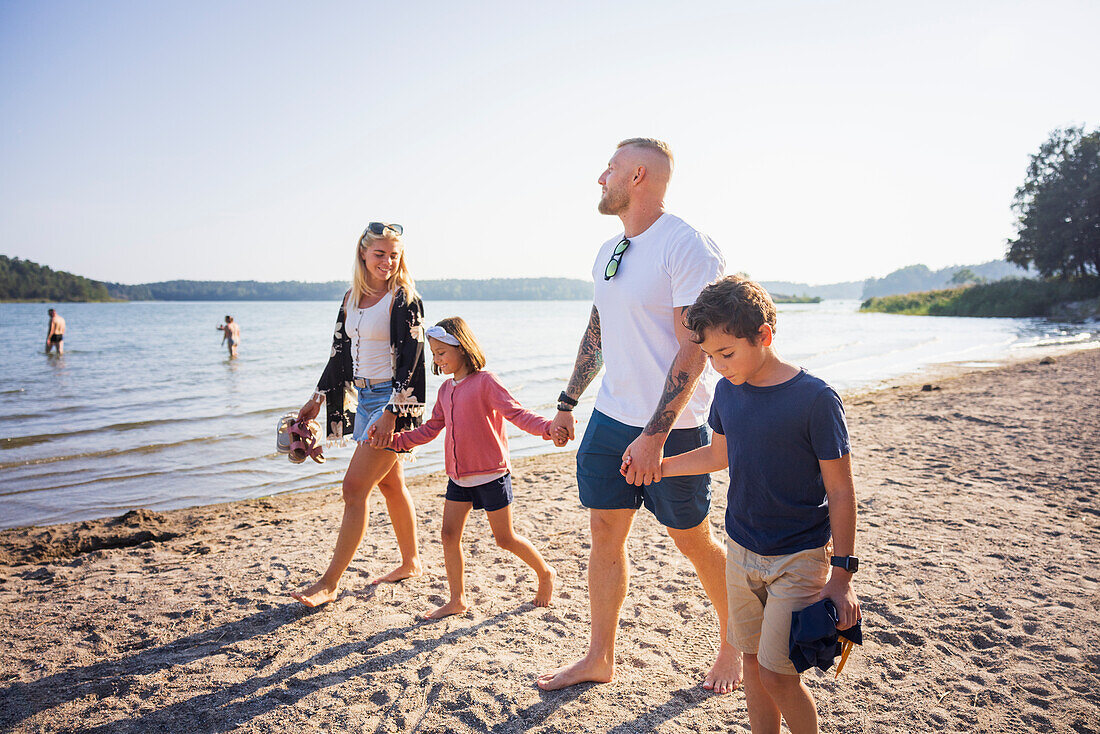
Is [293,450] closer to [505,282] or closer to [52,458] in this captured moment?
[52,458]

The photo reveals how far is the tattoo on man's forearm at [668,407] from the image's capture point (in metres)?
2.64

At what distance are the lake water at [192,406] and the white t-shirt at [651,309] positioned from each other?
6319mm

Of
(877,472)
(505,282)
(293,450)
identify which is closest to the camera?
(293,450)

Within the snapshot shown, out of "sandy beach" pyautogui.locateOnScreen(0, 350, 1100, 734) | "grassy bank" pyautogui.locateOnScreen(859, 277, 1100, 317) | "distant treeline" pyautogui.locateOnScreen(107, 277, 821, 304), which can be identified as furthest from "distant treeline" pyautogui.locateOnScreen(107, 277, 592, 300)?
"sandy beach" pyautogui.locateOnScreen(0, 350, 1100, 734)

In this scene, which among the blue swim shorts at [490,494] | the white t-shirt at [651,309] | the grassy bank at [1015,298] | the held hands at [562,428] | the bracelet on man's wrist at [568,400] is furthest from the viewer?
the grassy bank at [1015,298]

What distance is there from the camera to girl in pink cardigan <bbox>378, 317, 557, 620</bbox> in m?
3.78

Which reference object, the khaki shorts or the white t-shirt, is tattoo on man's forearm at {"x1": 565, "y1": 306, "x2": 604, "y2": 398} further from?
the khaki shorts

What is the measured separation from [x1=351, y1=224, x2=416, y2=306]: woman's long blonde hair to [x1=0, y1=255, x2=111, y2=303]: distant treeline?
5254 inches

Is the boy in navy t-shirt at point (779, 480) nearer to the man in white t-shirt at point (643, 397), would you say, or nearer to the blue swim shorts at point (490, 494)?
the man in white t-shirt at point (643, 397)

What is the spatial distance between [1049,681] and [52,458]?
1172 centimetres

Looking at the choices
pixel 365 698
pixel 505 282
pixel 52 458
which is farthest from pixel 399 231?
pixel 505 282

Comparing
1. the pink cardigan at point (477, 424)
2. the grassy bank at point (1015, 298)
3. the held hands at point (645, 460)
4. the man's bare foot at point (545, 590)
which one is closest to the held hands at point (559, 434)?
the pink cardigan at point (477, 424)

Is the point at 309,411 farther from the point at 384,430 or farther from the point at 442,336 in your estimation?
the point at 442,336

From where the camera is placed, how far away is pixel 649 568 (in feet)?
15.7
